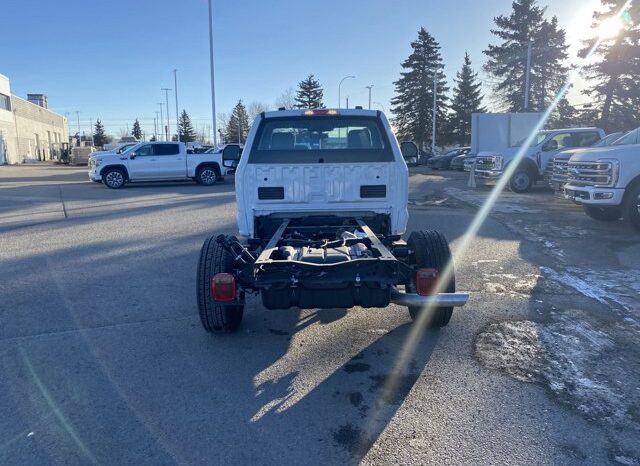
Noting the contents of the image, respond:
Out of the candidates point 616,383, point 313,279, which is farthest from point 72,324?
point 616,383

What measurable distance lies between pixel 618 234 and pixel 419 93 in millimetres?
48784

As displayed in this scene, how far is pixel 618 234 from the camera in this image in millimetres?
9914

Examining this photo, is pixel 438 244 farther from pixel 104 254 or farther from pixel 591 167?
pixel 591 167

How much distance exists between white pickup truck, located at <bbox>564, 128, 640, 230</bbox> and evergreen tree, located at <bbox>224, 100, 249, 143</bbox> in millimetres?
75406

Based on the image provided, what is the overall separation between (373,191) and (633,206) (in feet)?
22.1

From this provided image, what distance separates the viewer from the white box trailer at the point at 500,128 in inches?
922

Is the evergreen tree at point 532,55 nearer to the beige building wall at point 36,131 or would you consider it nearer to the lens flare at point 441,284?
the lens flare at point 441,284

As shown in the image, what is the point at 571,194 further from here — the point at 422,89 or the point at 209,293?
the point at 422,89

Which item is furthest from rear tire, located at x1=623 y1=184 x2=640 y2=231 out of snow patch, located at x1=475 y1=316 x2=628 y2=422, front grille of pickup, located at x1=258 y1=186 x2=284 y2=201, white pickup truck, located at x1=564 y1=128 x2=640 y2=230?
front grille of pickup, located at x1=258 y1=186 x2=284 y2=201

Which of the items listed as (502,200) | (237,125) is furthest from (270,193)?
(237,125)

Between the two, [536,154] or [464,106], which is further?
[464,106]

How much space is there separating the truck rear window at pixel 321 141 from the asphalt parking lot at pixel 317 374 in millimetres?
1724

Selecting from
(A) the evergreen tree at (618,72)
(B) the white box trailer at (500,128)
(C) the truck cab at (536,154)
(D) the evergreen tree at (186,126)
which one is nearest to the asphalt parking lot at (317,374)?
(C) the truck cab at (536,154)

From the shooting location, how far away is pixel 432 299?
4199mm
